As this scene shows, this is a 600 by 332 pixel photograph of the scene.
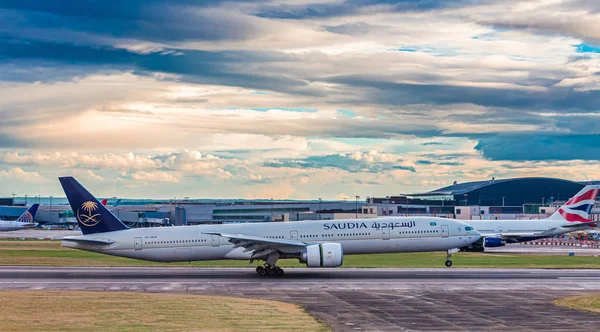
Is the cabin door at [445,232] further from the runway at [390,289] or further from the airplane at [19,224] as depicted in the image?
the airplane at [19,224]

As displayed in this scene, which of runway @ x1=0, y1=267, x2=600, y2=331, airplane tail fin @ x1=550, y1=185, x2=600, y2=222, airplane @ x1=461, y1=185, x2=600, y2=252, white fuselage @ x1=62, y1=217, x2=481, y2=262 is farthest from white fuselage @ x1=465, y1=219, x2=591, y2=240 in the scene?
white fuselage @ x1=62, y1=217, x2=481, y2=262

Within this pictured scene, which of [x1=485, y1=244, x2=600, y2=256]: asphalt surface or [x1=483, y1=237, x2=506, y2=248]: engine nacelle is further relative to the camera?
[x1=483, y1=237, x2=506, y2=248]: engine nacelle

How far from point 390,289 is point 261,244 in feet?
35.6

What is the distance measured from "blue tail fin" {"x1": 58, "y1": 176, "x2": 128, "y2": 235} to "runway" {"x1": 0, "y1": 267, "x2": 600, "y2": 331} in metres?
3.13

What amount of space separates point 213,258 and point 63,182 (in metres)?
11.6

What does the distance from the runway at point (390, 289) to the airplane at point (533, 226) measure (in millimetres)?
30659

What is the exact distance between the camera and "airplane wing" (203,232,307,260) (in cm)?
4762

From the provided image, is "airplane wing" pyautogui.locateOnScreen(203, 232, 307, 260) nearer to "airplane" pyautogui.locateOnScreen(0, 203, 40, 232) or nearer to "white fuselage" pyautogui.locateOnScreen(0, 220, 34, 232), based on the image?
"white fuselage" pyautogui.locateOnScreen(0, 220, 34, 232)

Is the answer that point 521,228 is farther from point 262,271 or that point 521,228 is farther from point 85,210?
point 85,210

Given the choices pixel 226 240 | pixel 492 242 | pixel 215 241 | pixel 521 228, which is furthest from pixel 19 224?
pixel 226 240

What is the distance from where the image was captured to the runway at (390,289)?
2917 cm

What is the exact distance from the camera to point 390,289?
40562mm

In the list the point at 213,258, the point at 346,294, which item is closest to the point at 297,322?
the point at 346,294

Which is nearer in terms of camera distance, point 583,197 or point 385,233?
point 385,233
